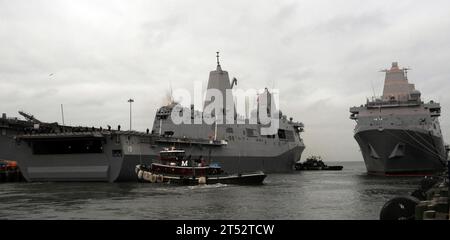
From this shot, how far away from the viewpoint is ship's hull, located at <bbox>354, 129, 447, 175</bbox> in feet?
133

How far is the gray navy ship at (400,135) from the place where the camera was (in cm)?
4084

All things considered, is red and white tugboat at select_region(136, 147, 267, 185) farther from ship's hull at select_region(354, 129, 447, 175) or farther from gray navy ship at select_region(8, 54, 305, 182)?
ship's hull at select_region(354, 129, 447, 175)

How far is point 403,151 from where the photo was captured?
4091cm

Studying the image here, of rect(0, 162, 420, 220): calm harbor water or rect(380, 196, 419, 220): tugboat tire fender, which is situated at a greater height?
rect(380, 196, 419, 220): tugboat tire fender

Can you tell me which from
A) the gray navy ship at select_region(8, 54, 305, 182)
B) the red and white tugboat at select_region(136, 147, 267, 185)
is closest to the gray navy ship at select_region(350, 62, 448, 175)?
the red and white tugboat at select_region(136, 147, 267, 185)

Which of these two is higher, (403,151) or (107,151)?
(107,151)

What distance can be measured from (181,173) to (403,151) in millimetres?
19862

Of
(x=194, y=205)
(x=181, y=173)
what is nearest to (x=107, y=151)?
(x=181, y=173)

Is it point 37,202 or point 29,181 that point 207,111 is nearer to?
point 29,181

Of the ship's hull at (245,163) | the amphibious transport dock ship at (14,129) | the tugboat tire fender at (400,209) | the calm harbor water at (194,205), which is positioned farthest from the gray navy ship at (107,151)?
the tugboat tire fender at (400,209)

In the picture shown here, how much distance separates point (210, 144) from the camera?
154 feet

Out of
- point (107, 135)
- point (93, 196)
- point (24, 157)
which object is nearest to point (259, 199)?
point (93, 196)

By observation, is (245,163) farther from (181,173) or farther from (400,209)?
(400,209)

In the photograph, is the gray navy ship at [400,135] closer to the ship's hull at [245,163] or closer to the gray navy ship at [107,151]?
the ship's hull at [245,163]
